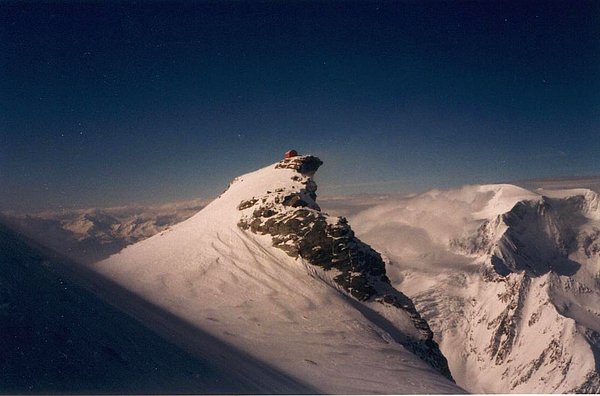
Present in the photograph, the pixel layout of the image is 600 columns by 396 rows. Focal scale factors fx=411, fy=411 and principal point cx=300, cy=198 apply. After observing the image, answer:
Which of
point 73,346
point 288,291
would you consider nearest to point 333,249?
point 288,291

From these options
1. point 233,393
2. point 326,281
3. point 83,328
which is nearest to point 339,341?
point 326,281

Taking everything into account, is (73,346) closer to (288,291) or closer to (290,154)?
(288,291)

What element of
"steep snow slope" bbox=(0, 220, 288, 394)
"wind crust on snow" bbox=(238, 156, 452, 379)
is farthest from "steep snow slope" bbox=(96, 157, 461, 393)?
"steep snow slope" bbox=(0, 220, 288, 394)

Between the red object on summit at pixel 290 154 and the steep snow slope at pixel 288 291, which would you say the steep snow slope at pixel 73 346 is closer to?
the steep snow slope at pixel 288 291

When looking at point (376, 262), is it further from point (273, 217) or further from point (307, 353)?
point (307, 353)

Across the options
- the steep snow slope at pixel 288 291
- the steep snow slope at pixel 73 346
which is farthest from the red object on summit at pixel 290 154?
the steep snow slope at pixel 73 346
